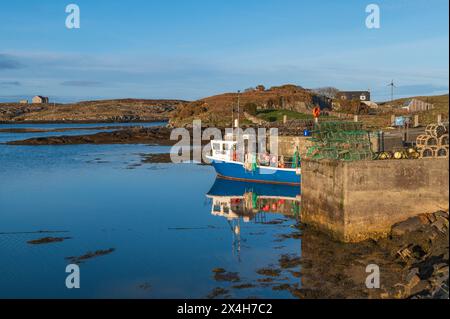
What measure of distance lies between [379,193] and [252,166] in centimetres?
1506

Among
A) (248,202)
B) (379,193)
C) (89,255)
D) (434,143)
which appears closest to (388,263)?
(379,193)

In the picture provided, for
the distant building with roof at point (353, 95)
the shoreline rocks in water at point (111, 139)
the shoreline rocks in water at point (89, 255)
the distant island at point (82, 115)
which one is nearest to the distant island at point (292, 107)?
the distant building with roof at point (353, 95)

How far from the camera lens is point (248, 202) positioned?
24281mm

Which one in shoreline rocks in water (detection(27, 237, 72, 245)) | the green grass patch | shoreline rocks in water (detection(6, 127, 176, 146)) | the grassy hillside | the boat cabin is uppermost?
the grassy hillside

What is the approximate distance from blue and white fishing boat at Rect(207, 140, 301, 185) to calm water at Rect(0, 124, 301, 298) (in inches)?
40.3

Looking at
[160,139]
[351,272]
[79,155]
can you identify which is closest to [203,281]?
[351,272]

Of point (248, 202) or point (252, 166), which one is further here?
point (252, 166)

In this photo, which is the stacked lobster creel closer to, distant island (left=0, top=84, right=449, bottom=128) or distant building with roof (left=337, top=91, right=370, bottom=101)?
distant island (left=0, top=84, right=449, bottom=128)

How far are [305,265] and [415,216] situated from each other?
13.4 ft

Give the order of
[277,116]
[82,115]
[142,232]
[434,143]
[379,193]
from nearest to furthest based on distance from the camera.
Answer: [379,193] → [434,143] → [142,232] → [277,116] → [82,115]

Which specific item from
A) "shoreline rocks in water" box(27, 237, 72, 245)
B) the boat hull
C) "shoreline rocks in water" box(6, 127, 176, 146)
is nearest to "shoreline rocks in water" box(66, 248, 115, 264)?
"shoreline rocks in water" box(27, 237, 72, 245)

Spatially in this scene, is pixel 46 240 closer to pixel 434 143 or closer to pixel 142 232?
pixel 142 232

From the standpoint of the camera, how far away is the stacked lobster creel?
16.2 meters

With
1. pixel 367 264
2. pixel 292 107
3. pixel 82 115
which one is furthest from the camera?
pixel 82 115
